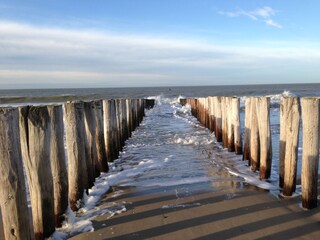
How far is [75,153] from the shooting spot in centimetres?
500

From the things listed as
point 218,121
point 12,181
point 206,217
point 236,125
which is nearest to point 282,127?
point 206,217

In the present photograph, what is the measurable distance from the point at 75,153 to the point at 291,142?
2.93 metres

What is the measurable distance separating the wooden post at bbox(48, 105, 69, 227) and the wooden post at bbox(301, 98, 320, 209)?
295cm

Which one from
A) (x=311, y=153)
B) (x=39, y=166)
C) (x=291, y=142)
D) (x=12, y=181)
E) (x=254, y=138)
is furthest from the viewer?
(x=254, y=138)

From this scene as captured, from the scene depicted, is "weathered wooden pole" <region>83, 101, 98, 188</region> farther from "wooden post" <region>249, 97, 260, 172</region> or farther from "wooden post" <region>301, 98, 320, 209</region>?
"wooden post" <region>301, 98, 320, 209</region>

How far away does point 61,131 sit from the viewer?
4.27 m

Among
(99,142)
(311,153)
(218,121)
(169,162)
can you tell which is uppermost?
(311,153)

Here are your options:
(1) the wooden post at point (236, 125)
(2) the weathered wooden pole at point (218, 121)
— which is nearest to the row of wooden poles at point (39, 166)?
(1) the wooden post at point (236, 125)

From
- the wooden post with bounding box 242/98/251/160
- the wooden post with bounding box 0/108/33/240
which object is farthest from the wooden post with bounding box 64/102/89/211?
the wooden post with bounding box 242/98/251/160

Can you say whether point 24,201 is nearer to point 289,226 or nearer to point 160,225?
point 160,225

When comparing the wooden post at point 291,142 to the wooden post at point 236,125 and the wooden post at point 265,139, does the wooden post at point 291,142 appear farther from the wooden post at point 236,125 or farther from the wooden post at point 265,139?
the wooden post at point 236,125

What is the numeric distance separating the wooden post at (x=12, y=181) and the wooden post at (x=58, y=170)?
2.88 feet

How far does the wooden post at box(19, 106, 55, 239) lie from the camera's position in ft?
12.1

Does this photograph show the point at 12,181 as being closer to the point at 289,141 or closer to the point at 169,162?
the point at 289,141
